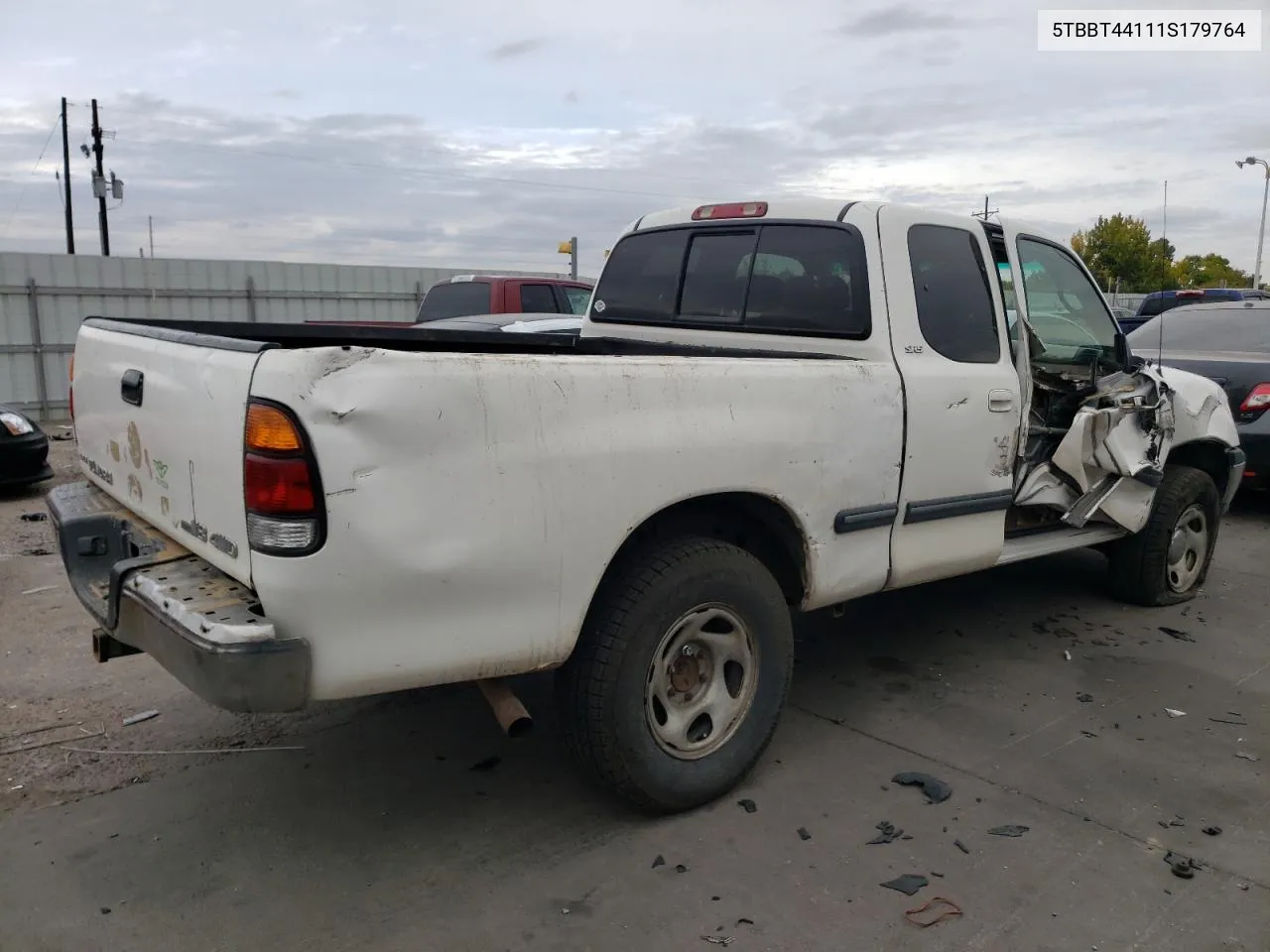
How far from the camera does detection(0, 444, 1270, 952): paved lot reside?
2772mm

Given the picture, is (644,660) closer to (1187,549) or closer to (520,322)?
(1187,549)

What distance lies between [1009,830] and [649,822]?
1164 millimetres

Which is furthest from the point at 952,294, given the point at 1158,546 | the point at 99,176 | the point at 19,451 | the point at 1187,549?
the point at 99,176

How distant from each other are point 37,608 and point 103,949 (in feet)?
10.9

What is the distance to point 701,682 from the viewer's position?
3402 mm

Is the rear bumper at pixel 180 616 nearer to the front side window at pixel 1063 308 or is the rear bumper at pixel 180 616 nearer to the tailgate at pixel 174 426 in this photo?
the tailgate at pixel 174 426

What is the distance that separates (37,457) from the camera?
8.18 m

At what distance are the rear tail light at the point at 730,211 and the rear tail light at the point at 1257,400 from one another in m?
5.56

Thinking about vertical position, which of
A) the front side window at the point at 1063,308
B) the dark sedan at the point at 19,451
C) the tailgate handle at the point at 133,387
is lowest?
the dark sedan at the point at 19,451

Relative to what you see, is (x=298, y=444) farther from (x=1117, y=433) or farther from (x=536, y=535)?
(x=1117, y=433)

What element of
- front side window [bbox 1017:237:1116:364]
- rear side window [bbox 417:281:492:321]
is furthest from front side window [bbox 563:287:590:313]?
front side window [bbox 1017:237:1116:364]

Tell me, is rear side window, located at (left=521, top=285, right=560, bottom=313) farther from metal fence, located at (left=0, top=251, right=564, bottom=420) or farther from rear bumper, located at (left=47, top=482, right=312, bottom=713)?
rear bumper, located at (left=47, top=482, right=312, bottom=713)

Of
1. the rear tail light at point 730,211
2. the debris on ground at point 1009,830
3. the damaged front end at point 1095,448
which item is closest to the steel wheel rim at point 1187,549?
the damaged front end at point 1095,448

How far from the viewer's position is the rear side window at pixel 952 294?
13.2 feet
